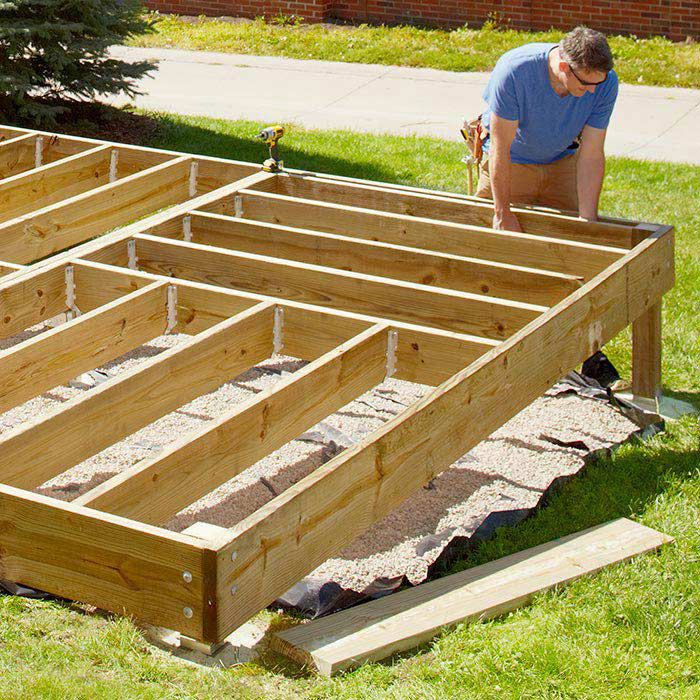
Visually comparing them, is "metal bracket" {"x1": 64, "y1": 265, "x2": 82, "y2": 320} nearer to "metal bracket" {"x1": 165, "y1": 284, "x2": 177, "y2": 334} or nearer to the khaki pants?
"metal bracket" {"x1": 165, "y1": 284, "x2": 177, "y2": 334}

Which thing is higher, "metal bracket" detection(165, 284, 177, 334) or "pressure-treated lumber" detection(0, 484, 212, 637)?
"metal bracket" detection(165, 284, 177, 334)

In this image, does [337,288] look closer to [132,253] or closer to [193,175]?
[132,253]

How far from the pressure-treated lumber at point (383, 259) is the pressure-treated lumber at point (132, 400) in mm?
1018

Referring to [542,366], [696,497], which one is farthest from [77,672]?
[696,497]

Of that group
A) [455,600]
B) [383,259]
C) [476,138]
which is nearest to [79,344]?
[383,259]

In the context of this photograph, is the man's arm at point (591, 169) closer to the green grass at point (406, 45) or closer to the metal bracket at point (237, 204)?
the metal bracket at point (237, 204)

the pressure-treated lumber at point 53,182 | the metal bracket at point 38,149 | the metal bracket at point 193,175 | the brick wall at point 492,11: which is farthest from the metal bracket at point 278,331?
→ the brick wall at point 492,11

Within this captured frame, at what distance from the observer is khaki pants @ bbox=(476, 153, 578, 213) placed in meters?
7.10

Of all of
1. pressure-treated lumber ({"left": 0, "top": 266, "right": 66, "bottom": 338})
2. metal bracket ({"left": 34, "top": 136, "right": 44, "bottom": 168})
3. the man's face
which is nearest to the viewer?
pressure-treated lumber ({"left": 0, "top": 266, "right": 66, "bottom": 338})

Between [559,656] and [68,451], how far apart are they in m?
1.98

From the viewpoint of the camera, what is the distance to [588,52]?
5930 millimetres

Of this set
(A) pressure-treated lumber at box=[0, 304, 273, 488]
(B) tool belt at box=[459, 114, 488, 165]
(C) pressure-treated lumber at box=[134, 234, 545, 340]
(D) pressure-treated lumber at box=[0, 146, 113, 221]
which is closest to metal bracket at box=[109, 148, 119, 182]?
(D) pressure-treated lumber at box=[0, 146, 113, 221]

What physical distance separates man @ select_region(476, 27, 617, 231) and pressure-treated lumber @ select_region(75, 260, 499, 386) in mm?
1364

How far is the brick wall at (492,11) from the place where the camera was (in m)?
14.9
